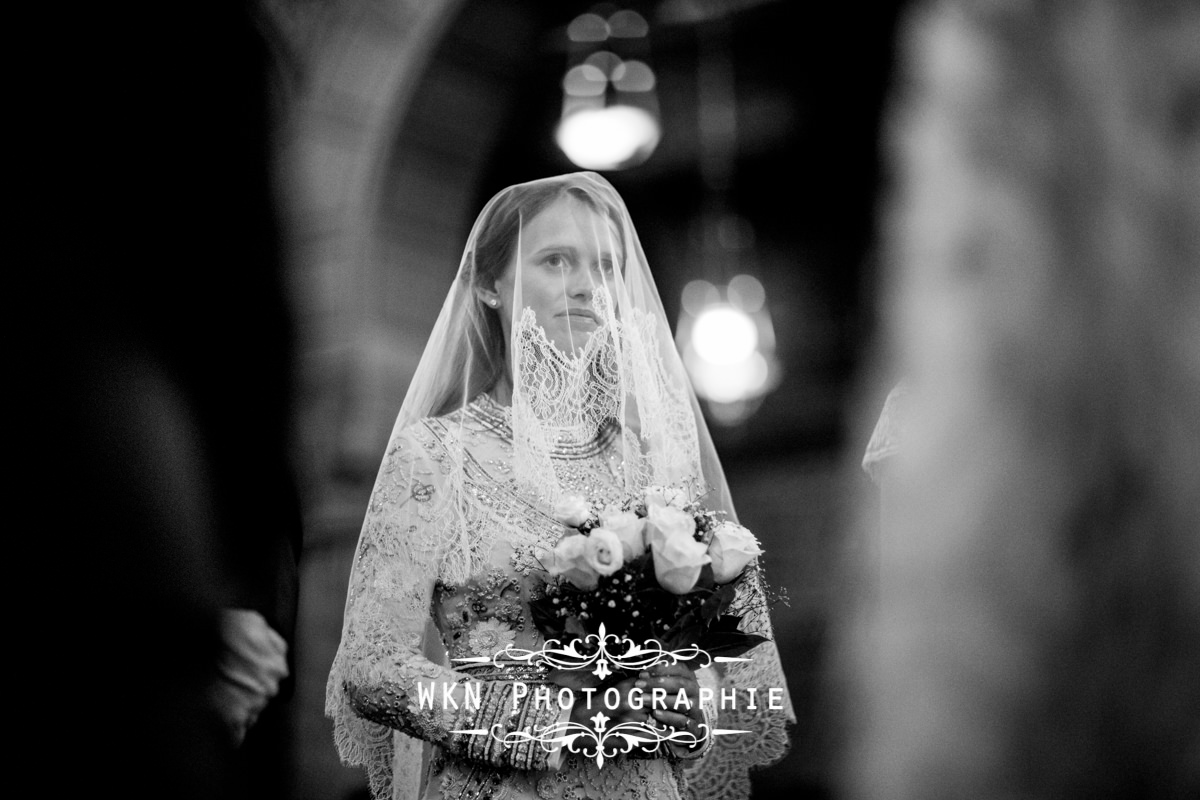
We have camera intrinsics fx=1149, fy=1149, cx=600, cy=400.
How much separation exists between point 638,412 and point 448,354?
350 mm

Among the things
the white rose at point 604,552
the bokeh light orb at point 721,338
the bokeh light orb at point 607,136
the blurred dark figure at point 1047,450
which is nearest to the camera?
the blurred dark figure at point 1047,450

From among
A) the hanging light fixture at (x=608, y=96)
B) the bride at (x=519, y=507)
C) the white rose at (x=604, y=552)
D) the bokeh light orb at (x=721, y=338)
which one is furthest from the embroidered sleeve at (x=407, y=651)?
the bokeh light orb at (x=721, y=338)

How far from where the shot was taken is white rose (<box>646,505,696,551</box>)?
1.66m

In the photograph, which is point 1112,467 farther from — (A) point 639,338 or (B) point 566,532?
(A) point 639,338

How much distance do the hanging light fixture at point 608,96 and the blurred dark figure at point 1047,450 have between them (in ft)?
6.09

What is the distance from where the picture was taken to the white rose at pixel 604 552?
5.37 feet

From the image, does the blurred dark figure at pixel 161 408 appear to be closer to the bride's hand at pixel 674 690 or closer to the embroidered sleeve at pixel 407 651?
the embroidered sleeve at pixel 407 651

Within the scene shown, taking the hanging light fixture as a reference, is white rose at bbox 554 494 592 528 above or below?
below

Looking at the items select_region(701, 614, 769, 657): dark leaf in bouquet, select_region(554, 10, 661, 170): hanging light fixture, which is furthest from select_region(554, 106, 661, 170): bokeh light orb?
select_region(701, 614, 769, 657): dark leaf in bouquet

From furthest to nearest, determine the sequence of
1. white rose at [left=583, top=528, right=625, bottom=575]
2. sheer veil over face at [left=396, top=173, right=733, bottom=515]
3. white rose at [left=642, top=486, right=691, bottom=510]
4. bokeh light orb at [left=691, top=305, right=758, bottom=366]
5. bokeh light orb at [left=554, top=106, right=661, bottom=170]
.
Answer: bokeh light orb at [left=691, top=305, right=758, bottom=366] → bokeh light orb at [left=554, top=106, right=661, bottom=170] → sheer veil over face at [left=396, top=173, right=733, bottom=515] → white rose at [left=642, top=486, right=691, bottom=510] → white rose at [left=583, top=528, right=625, bottom=575]

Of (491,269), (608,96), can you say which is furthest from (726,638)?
(608,96)

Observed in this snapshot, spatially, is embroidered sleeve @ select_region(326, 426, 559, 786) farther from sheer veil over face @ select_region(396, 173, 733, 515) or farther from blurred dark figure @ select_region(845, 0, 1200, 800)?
blurred dark figure @ select_region(845, 0, 1200, 800)

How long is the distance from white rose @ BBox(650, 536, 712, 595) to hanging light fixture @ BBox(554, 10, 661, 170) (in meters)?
0.92

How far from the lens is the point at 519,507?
6.10 ft
